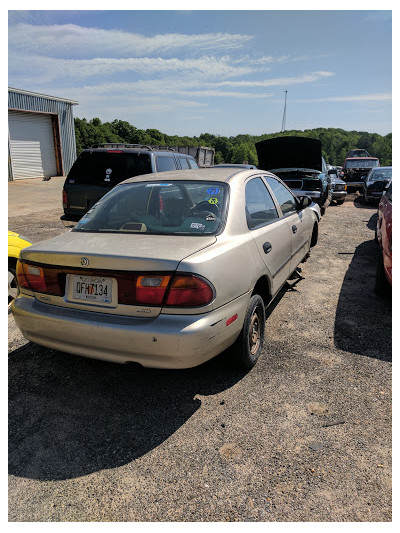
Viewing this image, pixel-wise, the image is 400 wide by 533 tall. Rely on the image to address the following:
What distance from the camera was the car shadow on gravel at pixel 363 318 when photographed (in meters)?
3.59

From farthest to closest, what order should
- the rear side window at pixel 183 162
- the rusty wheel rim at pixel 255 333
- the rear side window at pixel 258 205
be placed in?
the rear side window at pixel 183 162, the rear side window at pixel 258 205, the rusty wheel rim at pixel 255 333

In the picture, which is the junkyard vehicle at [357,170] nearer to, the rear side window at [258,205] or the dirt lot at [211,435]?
the rear side window at [258,205]

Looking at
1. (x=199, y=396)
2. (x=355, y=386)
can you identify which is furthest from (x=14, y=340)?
(x=355, y=386)

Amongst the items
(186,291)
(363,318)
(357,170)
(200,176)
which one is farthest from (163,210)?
(357,170)

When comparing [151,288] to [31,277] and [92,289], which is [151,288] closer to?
[92,289]

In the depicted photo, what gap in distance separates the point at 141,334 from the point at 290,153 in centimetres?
937

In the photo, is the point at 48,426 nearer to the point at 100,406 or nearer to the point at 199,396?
the point at 100,406

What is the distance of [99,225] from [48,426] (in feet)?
5.17

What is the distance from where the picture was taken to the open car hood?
1028 cm

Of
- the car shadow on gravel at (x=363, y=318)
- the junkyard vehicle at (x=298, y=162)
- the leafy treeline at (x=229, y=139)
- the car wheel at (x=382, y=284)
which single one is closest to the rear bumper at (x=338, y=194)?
the leafy treeline at (x=229, y=139)

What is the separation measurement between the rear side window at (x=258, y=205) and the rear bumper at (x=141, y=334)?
2.95ft

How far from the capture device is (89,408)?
2.75m

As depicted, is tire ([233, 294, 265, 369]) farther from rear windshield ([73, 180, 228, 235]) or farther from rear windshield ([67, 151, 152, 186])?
rear windshield ([67, 151, 152, 186])

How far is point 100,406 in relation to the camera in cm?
277
